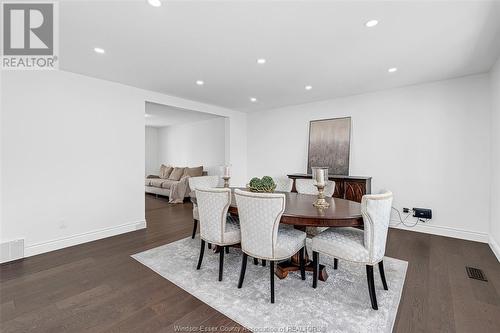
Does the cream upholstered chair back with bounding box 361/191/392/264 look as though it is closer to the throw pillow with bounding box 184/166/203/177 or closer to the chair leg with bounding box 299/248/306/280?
the chair leg with bounding box 299/248/306/280

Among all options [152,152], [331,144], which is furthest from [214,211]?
[152,152]

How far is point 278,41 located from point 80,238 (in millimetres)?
3744

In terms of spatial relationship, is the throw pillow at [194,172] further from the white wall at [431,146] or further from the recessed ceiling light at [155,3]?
the recessed ceiling light at [155,3]

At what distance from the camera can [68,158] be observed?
125 inches

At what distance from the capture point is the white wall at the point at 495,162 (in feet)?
9.20

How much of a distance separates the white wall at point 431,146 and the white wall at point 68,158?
3.88 meters

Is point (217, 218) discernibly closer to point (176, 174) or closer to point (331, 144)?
point (331, 144)

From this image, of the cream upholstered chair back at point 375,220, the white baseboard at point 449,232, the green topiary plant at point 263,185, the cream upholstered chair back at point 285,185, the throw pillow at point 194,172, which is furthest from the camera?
the throw pillow at point 194,172

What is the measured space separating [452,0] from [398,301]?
8.14 feet

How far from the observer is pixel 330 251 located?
2.01 m

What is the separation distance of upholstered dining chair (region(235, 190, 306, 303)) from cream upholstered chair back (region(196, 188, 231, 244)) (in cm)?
22

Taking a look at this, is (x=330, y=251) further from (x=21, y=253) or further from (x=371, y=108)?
(x=21, y=253)

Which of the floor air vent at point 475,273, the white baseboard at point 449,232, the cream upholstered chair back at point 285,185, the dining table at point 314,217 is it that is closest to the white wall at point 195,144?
the cream upholstered chair back at point 285,185

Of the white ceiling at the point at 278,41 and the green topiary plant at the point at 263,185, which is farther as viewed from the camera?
the green topiary plant at the point at 263,185
